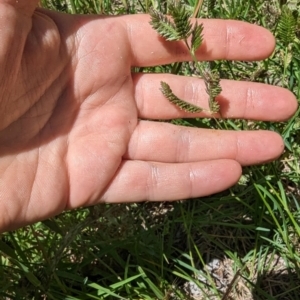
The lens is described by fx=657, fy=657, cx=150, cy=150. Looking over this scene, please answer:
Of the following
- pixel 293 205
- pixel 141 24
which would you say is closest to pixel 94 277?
pixel 293 205

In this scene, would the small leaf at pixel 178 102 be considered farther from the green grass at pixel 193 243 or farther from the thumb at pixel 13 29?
the thumb at pixel 13 29

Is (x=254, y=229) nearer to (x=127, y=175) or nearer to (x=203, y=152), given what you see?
(x=203, y=152)

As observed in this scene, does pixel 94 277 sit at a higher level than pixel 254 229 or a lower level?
lower

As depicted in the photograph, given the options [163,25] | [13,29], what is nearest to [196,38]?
[163,25]

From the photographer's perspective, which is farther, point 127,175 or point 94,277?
point 94,277

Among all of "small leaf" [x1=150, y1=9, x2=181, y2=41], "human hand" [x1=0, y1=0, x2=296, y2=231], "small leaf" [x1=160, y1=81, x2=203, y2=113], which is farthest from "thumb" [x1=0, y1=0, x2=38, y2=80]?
"small leaf" [x1=160, y1=81, x2=203, y2=113]

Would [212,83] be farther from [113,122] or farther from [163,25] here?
[113,122]
